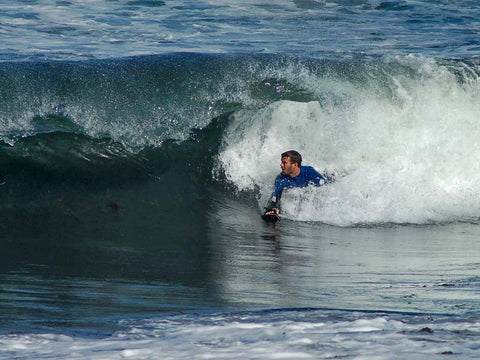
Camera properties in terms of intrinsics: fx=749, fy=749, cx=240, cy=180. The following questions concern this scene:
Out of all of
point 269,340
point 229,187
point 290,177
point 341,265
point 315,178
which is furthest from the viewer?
point 229,187

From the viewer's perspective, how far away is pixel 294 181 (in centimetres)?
884

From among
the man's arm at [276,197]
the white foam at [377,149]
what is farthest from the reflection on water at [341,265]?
the white foam at [377,149]

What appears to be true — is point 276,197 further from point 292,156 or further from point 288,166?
point 292,156

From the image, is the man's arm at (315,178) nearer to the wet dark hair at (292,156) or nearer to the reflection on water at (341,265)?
the wet dark hair at (292,156)

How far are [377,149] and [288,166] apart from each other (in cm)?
212

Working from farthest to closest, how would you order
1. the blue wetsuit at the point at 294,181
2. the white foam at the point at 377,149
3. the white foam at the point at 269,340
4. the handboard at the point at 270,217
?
the white foam at the point at 377,149, the blue wetsuit at the point at 294,181, the handboard at the point at 270,217, the white foam at the point at 269,340

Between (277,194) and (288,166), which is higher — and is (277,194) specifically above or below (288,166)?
below

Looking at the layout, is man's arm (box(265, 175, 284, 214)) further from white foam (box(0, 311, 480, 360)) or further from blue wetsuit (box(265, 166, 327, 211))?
white foam (box(0, 311, 480, 360))

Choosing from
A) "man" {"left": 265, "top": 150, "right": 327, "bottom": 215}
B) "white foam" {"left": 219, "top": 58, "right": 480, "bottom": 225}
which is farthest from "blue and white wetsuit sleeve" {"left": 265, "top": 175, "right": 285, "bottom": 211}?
"white foam" {"left": 219, "top": 58, "right": 480, "bottom": 225}

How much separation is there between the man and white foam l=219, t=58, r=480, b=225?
14cm

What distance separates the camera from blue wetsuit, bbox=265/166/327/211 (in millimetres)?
8711

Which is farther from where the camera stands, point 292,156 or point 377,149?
point 377,149

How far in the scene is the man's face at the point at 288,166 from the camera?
8.69 meters

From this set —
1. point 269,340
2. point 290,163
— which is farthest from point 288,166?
point 269,340
